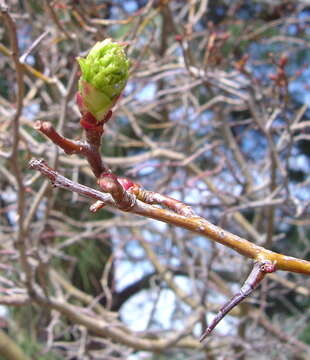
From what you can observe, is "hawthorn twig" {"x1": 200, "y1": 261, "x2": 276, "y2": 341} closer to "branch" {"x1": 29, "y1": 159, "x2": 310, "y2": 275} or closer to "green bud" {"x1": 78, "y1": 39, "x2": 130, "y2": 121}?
"branch" {"x1": 29, "y1": 159, "x2": 310, "y2": 275}

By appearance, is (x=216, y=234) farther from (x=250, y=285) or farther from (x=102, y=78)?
(x=102, y=78)

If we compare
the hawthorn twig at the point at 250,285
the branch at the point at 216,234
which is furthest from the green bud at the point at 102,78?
the hawthorn twig at the point at 250,285

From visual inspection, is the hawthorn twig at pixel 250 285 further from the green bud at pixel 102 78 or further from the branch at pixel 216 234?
the green bud at pixel 102 78

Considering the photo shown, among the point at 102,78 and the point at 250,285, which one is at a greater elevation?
the point at 102,78

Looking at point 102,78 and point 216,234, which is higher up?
point 102,78

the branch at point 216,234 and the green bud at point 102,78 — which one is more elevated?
the green bud at point 102,78

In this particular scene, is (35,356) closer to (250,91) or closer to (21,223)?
(21,223)

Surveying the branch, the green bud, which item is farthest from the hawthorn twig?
the green bud

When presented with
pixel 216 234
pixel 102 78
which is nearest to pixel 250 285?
pixel 216 234

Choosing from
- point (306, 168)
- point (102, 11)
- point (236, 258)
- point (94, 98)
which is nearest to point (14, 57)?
point (94, 98)
